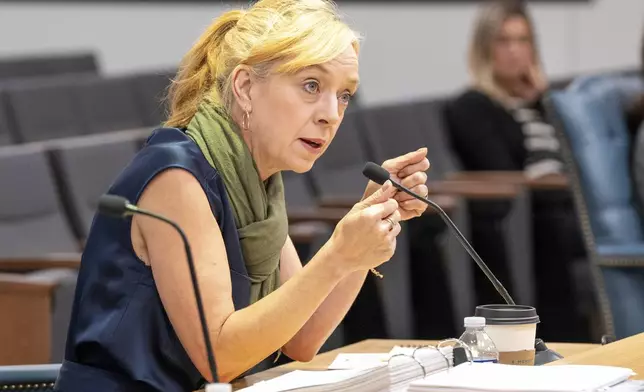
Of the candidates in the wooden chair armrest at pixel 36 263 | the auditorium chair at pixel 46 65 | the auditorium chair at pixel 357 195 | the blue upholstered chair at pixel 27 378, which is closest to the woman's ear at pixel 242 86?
the blue upholstered chair at pixel 27 378

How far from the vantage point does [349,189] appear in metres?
4.41

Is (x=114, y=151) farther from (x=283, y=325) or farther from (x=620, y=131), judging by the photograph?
(x=283, y=325)

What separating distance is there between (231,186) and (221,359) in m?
0.25

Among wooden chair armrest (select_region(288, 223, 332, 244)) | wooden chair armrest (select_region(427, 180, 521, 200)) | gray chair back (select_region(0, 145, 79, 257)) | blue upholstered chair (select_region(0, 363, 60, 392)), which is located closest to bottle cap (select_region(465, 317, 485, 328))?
blue upholstered chair (select_region(0, 363, 60, 392))

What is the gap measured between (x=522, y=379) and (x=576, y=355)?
35 centimetres

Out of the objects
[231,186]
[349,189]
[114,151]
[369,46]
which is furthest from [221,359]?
[369,46]

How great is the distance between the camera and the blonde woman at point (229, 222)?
1.60 meters

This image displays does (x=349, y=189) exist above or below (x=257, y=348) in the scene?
below

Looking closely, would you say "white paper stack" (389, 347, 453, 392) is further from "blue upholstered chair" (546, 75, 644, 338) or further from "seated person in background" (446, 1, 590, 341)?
"seated person in background" (446, 1, 590, 341)

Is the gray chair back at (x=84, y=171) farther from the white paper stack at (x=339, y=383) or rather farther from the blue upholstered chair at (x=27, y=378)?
the white paper stack at (x=339, y=383)

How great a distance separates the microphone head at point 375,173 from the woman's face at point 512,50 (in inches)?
131

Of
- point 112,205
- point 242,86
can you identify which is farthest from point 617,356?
point 112,205

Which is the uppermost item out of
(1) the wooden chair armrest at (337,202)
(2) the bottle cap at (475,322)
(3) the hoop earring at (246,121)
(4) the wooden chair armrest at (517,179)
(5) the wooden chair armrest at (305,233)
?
(3) the hoop earring at (246,121)

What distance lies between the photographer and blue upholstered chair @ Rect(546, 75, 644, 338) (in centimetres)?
320
